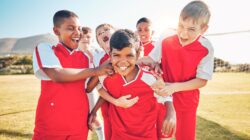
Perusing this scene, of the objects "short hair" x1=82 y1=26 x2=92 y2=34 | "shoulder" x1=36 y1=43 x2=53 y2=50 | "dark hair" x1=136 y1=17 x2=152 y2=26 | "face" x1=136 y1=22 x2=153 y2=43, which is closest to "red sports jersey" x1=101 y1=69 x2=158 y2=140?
"shoulder" x1=36 y1=43 x2=53 y2=50

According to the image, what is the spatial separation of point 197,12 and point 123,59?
88cm

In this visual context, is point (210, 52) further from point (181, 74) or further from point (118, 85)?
point (118, 85)

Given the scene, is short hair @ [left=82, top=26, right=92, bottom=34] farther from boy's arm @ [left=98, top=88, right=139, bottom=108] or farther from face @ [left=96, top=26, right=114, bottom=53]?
boy's arm @ [left=98, top=88, right=139, bottom=108]

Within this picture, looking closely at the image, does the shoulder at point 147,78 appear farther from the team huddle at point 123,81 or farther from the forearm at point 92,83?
the forearm at point 92,83

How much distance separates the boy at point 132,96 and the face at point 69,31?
383 mm

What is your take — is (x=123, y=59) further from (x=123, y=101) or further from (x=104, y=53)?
(x=104, y=53)

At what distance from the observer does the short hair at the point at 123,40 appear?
2.53 metres

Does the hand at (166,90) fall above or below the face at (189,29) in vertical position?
below

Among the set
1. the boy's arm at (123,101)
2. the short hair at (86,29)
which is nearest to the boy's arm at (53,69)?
the boy's arm at (123,101)

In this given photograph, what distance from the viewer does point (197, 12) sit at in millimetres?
2861

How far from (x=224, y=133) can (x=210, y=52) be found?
2853 millimetres

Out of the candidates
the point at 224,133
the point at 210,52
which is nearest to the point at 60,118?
the point at 210,52

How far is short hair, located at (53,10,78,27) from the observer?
9.25 ft

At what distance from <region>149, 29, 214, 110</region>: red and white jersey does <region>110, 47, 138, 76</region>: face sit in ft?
2.03
